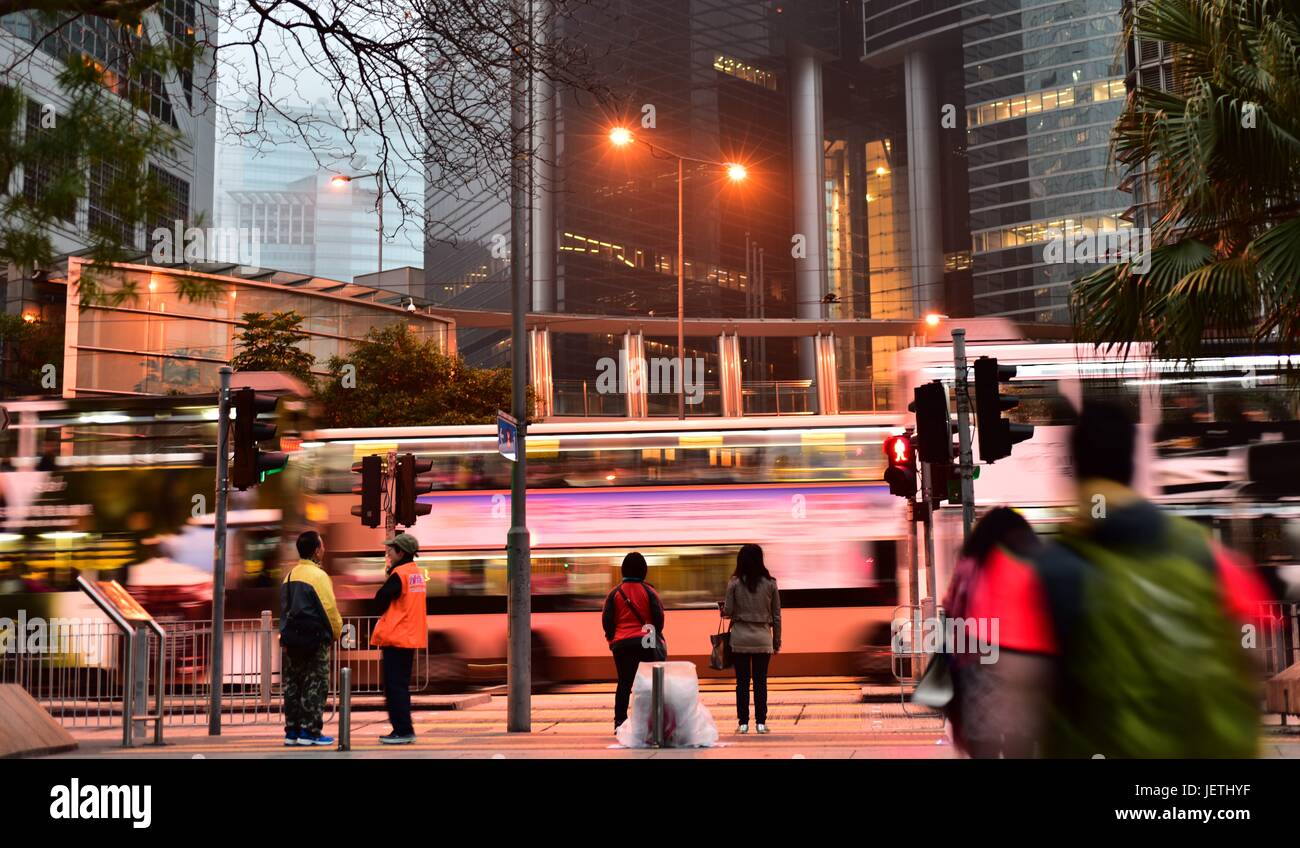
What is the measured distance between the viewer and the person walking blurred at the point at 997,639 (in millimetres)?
3672

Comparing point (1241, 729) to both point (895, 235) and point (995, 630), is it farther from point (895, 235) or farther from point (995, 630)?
point (895, 235)

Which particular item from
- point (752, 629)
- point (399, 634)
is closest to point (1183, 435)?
point (752, 629)

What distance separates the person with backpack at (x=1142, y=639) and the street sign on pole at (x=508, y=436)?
10643mm

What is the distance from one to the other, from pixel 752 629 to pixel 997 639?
917 cm

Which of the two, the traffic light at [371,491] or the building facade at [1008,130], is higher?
the building facade at [1008,130]

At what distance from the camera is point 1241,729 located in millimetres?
3504

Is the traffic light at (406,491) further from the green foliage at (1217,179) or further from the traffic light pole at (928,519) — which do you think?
the green foliage at (1217,179)

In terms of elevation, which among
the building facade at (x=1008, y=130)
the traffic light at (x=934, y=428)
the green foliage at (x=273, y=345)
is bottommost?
the traffic light at (x=934, y=428)

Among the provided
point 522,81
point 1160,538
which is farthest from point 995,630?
point 522,81

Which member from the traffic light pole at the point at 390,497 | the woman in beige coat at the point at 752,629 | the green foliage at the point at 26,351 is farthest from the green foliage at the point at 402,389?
the woman in beige coat at the point at 752,629

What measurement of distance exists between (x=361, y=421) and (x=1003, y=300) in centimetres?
5713

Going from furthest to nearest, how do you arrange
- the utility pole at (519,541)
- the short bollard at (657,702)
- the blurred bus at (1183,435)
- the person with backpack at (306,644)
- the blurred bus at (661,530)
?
1. the blurred bus at (661,530)
2. the blurred bus at (1183,435)
3. the utility pole at (519,541)
4. the person with backpack at (306,644)
5. the short bollard at (657,702)

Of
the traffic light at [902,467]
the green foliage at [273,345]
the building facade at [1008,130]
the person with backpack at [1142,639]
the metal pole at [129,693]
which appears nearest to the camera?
the person with backpack at [1142,639]

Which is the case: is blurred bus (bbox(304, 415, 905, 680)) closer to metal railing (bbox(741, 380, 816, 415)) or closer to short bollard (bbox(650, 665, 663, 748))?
short bollard (bbox(650, 665, 663, 748))
